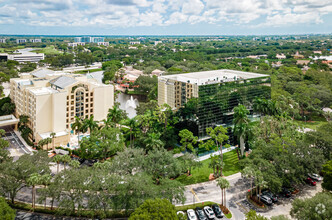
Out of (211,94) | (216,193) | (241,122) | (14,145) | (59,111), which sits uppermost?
(211,94)

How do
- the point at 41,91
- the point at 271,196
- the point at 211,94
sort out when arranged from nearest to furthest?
the point at 271,196, the point at 211,94, the point at 41,91

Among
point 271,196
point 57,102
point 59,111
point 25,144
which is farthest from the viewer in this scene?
point 59,111

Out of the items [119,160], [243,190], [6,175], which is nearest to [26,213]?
[6,175]

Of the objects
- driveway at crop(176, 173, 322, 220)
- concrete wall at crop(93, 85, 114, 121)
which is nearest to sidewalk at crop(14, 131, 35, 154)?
concrete wall at crop(93, 85, 114, 121)

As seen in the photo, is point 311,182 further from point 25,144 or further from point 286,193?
point 25,144

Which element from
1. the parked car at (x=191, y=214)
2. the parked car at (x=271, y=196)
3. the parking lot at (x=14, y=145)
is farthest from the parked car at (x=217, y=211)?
the parking lot at (x=14, y=145)

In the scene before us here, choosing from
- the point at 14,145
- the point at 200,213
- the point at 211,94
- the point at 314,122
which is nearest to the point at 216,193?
the point at 200,213

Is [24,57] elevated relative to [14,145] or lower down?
elevated

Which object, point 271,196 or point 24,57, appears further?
point 24,57
